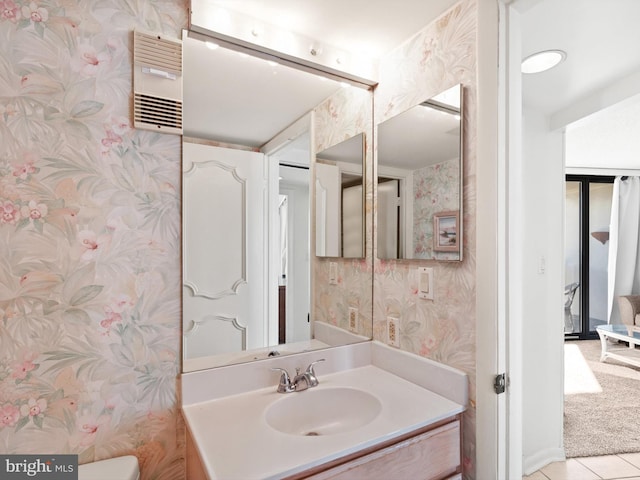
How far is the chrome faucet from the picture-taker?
1266 mm

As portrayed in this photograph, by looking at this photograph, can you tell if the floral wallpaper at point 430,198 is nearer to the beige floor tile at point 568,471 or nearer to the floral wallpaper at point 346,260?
the floral wallpaper at point 346,260

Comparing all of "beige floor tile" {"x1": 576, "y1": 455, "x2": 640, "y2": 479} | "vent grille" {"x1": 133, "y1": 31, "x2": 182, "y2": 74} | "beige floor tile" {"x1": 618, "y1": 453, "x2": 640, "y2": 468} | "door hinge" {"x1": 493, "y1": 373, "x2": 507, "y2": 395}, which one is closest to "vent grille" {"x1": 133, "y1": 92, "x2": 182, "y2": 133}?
"vent grille" {"x1": 133, "y1": 31, "x2": 182, "y2": 74}

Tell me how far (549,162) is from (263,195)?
6.40ft

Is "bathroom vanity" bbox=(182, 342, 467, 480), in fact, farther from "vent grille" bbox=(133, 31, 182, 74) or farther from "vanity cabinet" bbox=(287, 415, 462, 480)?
"vent grille" bbox=(133, 31, 182, 74)

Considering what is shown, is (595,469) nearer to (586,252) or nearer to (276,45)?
(276,45)

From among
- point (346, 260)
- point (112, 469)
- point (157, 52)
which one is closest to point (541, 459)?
point (346, 260)

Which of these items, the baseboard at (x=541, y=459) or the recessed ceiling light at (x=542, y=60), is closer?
the recessed ceiling light at (x=542, y=60)

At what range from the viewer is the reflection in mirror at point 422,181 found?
1219 mm

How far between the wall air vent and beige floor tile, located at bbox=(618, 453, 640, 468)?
3.16m

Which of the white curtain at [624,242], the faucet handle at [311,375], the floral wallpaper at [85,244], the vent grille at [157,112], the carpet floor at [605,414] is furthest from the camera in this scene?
the white curtain at [624,242]

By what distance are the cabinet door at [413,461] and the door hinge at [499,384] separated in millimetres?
165

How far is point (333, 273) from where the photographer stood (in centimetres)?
162

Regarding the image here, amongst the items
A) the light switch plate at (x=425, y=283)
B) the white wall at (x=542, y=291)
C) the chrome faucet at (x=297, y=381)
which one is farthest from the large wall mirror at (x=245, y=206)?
the white wall at (x=542, y=291)

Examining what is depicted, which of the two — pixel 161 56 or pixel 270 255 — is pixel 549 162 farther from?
pixel 161 56
